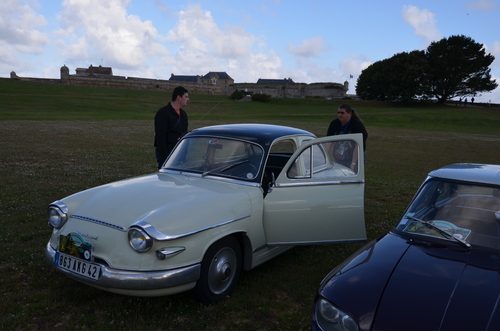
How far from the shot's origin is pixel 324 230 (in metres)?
4.59

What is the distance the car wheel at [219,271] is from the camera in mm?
3852

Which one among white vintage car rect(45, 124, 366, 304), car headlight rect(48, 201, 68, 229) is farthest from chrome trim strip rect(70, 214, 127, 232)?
car headlight rect(48, 201, 68, 229)

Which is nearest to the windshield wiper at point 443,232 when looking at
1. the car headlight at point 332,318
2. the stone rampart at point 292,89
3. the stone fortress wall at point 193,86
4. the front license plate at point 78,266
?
the car headlight at point 332,318

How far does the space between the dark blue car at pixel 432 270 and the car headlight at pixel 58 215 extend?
8.80 feet

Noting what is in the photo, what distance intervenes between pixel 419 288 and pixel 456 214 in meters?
1.18

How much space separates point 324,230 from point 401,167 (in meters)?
10.9

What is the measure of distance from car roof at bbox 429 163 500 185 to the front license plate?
332 cm

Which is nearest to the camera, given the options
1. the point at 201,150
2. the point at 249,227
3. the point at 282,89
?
the point at 249,227

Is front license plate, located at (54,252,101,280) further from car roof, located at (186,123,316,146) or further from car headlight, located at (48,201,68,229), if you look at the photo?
car roof, located at (186,123,316,146)

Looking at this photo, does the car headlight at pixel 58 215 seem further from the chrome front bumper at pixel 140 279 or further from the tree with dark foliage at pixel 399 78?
the tree with dark foliage at pixel 399 78

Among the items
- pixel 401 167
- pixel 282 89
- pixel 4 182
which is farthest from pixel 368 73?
pixel 4 182

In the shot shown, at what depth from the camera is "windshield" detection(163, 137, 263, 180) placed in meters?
4.89

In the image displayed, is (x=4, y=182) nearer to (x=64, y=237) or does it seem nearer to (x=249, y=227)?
(x=64, y=237)

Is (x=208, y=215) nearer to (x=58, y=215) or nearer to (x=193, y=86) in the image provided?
(x=58, y=215)
